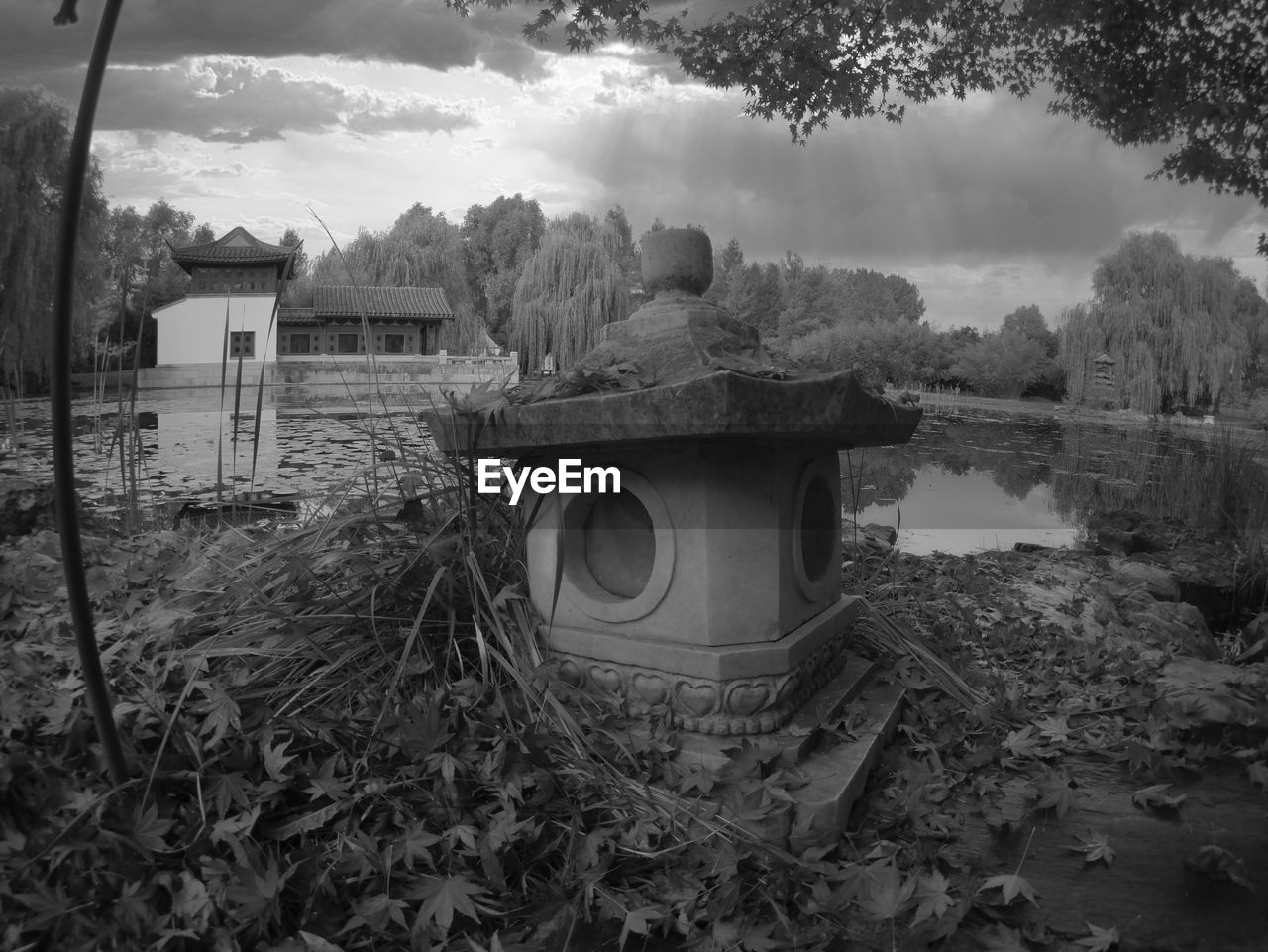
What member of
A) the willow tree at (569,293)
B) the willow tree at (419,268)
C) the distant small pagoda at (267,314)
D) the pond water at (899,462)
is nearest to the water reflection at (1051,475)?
the pond water at (899,462)

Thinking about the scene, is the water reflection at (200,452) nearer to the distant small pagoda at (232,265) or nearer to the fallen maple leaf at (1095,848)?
the fallen maple leaf at (1095,848)

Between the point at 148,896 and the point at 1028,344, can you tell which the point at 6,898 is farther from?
the point at 1028,344

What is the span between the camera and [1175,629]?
3861 millimetres

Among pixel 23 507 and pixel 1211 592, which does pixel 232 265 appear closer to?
pixel 23 507

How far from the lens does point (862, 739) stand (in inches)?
88.5

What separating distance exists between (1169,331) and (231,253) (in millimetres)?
23902

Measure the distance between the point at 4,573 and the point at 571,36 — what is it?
4.92 meters

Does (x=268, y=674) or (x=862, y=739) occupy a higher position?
(x=268, y=674)

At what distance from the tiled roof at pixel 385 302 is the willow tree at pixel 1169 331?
18.2 meters

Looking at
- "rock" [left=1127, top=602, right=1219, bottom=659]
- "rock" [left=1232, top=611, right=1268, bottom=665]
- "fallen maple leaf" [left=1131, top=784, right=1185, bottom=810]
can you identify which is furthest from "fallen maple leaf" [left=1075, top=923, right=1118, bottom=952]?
"rock" [left=1232, top=611, right=1268, bottom=665]

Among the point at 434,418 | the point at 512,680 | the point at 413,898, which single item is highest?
the point at 434,418

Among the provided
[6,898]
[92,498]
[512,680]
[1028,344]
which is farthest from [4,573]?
[1028,344]

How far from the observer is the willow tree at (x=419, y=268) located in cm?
2739

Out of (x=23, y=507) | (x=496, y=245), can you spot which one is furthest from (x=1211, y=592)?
(x=496, y=245)
